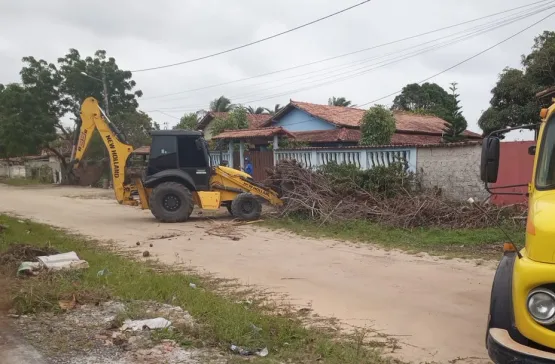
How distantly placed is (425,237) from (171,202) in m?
7.19

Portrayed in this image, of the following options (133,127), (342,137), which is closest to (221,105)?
(133,127)

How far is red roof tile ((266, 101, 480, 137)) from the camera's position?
2605 centimetres

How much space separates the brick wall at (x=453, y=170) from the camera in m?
12.9

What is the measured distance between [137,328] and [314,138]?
64.8ft

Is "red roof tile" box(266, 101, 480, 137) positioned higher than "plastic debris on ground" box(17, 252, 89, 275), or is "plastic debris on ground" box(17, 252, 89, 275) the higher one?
"red roof tile" box(266, 101, 480, 137)

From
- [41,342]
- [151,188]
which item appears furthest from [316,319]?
[151,188]

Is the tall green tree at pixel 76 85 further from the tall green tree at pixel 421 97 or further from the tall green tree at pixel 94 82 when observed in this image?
the tall green tree at pixel 421 97

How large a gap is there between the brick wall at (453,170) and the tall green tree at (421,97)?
31.8 meters

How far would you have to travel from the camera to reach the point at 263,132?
21391mm

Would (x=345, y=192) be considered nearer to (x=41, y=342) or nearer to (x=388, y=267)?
(x=388, y=267)

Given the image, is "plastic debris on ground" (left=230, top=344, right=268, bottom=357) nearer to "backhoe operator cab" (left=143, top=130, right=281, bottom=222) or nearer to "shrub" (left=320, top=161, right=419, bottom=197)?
"shrub" (left=320, top=161, right=419, bottom=197)

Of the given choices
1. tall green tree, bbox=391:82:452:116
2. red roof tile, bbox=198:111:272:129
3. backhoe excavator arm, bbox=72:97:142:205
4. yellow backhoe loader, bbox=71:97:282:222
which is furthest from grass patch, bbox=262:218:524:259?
tall green tree, bbox=391:82:452:116

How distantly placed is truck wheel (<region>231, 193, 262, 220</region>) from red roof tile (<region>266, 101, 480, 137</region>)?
1141cm

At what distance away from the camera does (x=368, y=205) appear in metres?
13.5
